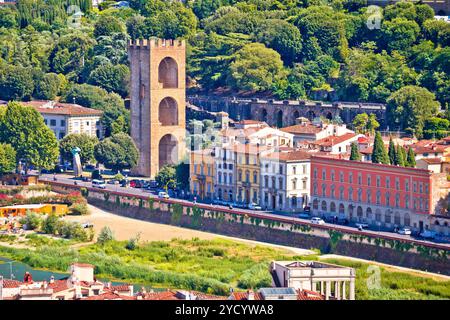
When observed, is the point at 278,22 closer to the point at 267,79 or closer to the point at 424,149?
the point at 267,79

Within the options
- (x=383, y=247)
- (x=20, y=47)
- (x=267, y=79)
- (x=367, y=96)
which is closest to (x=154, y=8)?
(x=20, y=47)

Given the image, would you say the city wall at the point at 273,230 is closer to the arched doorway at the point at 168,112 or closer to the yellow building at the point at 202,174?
the yellow building at the point at 202,174

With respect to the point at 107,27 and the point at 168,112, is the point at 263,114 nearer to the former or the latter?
the point at 168,112

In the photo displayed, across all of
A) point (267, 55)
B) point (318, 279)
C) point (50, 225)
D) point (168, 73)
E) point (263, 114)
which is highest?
point (267, 55)

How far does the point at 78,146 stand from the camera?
50.3 metres

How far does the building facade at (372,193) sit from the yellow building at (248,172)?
82.1 inches

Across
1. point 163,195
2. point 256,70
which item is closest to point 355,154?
point 163,195

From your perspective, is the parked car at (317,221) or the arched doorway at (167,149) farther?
the arched doorway at (167,149)

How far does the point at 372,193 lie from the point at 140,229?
23.7 ft

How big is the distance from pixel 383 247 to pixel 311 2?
34.8 m

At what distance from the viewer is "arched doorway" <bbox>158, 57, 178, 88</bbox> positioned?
52125 mm

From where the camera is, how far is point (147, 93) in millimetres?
51094

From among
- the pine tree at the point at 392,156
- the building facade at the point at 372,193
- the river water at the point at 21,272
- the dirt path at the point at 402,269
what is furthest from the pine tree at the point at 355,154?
the river water at the point at 21,272

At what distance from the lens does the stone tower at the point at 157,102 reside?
50.2m
